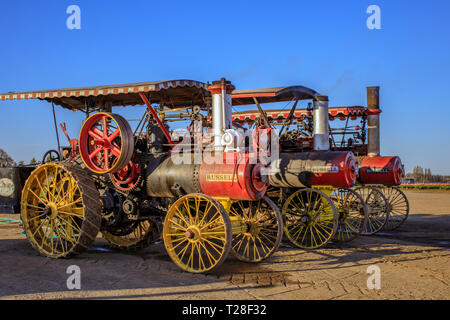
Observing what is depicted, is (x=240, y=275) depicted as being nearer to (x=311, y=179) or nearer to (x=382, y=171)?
(x=311, y=179)

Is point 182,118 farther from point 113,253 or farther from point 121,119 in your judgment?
point 113,253

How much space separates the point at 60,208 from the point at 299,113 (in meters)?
8.24

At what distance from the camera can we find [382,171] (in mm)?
9984

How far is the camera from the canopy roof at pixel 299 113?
11.4 meters

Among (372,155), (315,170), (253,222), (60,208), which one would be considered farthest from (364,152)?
(60,208)

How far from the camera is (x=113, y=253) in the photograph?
22.2 ft

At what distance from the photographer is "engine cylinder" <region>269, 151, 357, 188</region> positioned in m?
7.80

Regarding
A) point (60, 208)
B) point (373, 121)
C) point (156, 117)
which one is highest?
point (373, 121)

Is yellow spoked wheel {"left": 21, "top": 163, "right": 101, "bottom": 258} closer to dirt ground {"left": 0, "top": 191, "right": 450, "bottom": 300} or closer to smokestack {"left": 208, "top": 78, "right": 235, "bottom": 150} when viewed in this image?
dirt ground {"left": 0, "top": 191, "right": 450, "bottom": 300}

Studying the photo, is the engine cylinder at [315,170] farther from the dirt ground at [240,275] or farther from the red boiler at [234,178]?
the red boiler at [234,178]

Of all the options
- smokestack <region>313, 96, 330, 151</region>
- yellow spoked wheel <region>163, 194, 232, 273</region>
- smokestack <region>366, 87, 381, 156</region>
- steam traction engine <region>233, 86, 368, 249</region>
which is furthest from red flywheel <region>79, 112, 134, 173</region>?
smokestack <region>366, 87, 381, 156</region>

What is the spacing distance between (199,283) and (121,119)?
2.55 metres
